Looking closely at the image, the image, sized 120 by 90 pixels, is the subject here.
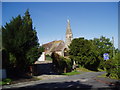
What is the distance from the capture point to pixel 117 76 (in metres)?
18.2

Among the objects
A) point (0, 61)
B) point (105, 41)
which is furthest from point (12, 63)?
point (105, 41)

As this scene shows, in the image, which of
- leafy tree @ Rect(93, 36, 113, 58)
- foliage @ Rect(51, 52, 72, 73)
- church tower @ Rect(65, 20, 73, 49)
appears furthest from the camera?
leafy tree @ Rect(93, 36, 113, 58)

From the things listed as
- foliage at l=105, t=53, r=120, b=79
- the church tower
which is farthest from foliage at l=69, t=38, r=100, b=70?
foliage at l=105, t=53, r=120, b=79

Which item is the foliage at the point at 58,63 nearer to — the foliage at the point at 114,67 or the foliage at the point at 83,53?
the foliage at the point at 83,53

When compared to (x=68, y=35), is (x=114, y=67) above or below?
below

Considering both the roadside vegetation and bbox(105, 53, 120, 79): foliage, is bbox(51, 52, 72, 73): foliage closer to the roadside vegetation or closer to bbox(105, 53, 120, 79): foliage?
the roadside vegetation

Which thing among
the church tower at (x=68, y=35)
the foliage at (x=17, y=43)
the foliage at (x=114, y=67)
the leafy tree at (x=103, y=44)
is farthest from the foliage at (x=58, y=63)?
the leafy tree at (x=103, y=44)

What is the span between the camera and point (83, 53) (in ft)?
121

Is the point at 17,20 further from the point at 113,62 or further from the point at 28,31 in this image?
the point at 113,62

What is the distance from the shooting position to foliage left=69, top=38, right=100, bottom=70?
3641cm

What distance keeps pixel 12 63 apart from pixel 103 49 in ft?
142

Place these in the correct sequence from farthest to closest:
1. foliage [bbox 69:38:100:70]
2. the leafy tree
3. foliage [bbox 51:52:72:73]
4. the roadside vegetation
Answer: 1. the leafy tree
2. foliage [bbox 69:38:100:70]
3. foliage [bbox 51:52:72:73]
4. the roadside vegetation

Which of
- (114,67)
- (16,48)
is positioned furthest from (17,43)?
(114,67)

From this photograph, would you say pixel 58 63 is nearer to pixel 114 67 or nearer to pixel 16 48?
pixel 16 48
